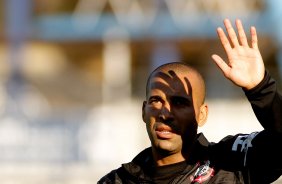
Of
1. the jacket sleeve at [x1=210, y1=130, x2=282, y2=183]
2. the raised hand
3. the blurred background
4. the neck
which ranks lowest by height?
the jacket sleeve at [x1=210, y1=130, x2=282, y2=183]

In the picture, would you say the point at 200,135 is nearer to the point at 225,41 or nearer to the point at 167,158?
the point at 167,158

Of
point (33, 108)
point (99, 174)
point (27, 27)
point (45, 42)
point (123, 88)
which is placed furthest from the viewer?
point (45, 42)

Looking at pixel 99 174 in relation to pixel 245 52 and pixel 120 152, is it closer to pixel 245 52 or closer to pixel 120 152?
pixel 120 152

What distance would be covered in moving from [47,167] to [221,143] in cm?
824

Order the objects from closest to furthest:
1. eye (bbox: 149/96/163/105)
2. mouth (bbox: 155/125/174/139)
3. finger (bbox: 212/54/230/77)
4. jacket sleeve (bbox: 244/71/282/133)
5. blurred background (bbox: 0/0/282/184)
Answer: jacket sleeve (bbox: 244/71/282/133), finger (bbox: 212/54/230/77), mouth (bbox: 155/125/174/139), eye (bbox: 149/96/163/105), blurred background (bbox: 0/0/282/184)

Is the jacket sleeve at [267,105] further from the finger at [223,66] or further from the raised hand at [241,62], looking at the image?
the finger at [223,66]

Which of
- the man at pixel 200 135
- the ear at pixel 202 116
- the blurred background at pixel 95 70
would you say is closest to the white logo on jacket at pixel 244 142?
the man at pixel 200 135

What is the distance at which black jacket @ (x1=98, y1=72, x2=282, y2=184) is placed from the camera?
325cm

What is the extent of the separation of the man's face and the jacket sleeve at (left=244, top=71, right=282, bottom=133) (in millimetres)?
370

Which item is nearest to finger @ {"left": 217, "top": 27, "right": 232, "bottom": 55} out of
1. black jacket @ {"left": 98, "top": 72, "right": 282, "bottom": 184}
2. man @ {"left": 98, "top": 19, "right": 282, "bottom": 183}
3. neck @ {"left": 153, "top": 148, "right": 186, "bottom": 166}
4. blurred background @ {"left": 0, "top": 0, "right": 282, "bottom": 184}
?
man @ {"left": 98, "top": 19, "right": 282, "bottom": 183}

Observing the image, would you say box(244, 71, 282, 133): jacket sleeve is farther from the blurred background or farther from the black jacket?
the blurred background

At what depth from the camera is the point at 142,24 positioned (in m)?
19.0

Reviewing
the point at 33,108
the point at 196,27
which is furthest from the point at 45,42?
the point at 33,108

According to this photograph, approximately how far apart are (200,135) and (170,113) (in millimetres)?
218
